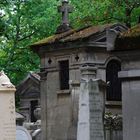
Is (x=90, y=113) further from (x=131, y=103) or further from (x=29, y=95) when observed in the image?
(x=29, y=95)

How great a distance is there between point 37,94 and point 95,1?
7719 millimetres

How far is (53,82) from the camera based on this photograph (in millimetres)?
20656

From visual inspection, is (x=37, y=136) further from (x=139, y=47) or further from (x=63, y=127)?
(x=139, y=47)

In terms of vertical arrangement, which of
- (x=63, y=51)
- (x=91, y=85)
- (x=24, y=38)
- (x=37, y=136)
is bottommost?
(x=37, y=136)

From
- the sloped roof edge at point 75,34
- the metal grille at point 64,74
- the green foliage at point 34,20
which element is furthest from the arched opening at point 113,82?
the green foliage at point 34,20

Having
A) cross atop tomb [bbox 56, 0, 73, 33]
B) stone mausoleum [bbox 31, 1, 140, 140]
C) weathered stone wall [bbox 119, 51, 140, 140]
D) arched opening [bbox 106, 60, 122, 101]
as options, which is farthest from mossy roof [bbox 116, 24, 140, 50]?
cross atop tomb [bbox 56, 0, 73, 33]

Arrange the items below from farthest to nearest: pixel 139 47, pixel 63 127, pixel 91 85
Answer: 1. pixel 63 127
2. pixel 91 85
3. pixel 139 47

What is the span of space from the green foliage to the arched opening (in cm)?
578

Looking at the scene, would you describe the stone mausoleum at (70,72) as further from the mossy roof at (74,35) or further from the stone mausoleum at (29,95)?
the stone mausoleum at (29,95)

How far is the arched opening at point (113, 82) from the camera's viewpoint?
63.4 feet

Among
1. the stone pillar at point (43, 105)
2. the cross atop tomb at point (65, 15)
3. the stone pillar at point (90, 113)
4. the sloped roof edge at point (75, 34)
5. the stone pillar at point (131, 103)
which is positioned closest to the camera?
the stone pillar at point (131, 103)

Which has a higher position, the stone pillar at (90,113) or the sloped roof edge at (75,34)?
the sloped roof edge at (75,34)

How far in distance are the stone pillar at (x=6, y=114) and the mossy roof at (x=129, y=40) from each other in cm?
226

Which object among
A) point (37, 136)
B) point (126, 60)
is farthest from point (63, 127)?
point (126, 60)
